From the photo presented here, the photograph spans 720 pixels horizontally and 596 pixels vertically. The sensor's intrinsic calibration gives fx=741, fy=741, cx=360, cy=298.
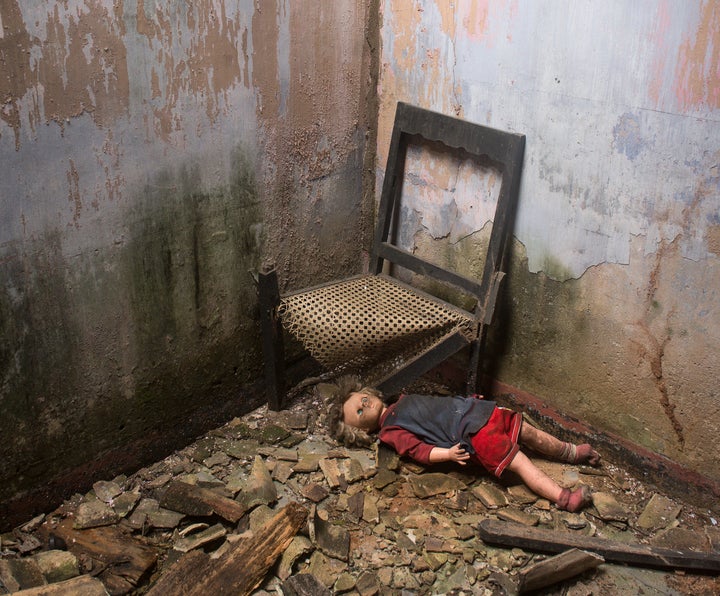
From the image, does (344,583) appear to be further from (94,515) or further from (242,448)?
(94,515)

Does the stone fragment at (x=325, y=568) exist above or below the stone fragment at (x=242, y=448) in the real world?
above

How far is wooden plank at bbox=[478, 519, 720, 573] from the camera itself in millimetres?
3092

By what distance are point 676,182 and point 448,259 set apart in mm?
1314

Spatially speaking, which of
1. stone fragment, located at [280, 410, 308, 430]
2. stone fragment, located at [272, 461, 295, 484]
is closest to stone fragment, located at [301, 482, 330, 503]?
stone fragment, located at [272, 461, 295, 484]

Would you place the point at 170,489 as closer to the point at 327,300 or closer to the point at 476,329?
the point at 327,300

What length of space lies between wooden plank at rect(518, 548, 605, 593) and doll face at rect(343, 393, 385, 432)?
113cm

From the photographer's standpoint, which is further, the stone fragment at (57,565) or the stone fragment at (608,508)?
the stone fragment at (608,508)

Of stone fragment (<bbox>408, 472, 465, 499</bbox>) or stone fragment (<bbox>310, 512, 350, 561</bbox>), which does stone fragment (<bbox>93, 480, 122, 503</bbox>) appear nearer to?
stone fragment (<bbox>310, 512, 350, 561</bbox>)

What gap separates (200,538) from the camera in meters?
3.20

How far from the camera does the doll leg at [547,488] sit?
3418mm

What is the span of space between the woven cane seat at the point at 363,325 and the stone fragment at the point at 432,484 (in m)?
0.65

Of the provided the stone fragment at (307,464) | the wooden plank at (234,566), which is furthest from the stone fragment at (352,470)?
the wooden plank at (234,566)

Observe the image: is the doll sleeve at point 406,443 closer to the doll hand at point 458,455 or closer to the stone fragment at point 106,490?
the doll hand at point 458,455

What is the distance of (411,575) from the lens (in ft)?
10.00
